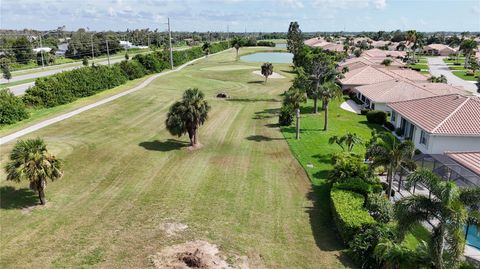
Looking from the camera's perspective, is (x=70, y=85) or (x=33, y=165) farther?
(x=70, y=85)

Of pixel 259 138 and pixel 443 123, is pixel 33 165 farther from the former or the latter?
pixel 443 123

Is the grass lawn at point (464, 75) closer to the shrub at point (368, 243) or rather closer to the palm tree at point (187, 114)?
the palm tree at point (187, 114)

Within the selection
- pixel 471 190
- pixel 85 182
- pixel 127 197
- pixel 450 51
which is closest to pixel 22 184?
pixel 85 182

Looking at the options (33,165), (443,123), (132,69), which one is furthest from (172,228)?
(132,69)

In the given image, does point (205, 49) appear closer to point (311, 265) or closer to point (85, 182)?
point (85, 182)

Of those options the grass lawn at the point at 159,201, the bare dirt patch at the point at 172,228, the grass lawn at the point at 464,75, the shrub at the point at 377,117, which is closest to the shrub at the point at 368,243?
the grass lawn at the point at 159,201

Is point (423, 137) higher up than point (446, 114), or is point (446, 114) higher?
point (446, 114)
